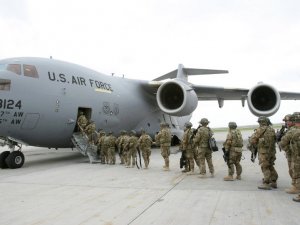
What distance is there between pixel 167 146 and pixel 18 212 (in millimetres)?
4864

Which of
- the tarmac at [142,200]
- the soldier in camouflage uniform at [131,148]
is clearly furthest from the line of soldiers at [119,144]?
the tarmac at [142,200]

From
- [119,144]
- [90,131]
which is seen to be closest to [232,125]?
[119,144]

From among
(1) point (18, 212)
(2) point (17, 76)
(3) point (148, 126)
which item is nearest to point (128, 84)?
(3) point (148, 126)

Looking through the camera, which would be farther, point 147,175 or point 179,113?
point 179,113

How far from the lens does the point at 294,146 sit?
5543mm

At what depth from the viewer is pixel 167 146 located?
891cm

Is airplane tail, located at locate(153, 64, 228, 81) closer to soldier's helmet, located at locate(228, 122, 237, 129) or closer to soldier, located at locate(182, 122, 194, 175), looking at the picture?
soldier, located at locate(182, 122, 194, 175)

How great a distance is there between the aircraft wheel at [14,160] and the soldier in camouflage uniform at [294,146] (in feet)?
24.0

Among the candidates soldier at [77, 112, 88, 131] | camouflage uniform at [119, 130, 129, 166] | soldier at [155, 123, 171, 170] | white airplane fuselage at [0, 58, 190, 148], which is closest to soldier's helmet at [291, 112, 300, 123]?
soldier at [155, 123, 171, 170]

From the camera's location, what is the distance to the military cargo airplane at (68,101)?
9.47 m

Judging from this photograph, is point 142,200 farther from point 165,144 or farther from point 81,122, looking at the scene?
point 81,122

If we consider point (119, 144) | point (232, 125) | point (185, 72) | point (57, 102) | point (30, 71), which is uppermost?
point (185, 72)

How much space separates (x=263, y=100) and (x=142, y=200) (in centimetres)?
1122

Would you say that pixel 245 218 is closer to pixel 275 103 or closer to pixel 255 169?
pixel 255 169
